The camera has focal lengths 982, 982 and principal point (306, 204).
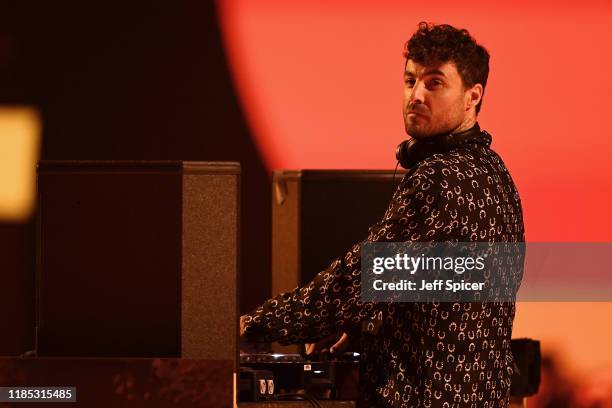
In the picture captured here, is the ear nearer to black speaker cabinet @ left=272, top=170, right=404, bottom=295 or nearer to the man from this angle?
the man

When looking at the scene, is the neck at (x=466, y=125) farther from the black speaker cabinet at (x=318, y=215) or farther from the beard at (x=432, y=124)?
the black speaker cabinet at (x=318, y=215)

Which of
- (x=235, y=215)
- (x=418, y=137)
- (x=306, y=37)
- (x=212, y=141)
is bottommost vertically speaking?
(x=235, y=215)

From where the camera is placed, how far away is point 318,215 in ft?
7.60

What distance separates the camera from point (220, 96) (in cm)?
325

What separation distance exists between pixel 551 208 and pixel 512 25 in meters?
0.61

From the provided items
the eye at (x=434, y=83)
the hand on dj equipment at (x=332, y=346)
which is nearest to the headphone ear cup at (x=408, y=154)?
the eye at (x=434, y=83)

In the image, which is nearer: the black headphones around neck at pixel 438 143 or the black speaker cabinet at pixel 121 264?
the black speaker cabinet at pixel 121 264

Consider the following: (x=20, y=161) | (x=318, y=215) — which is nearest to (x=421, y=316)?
(x=318, y=215)

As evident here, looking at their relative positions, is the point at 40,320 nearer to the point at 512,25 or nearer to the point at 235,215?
the point at 235,215

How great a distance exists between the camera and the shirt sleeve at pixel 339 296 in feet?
5.22

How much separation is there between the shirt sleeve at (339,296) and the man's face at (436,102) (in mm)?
144

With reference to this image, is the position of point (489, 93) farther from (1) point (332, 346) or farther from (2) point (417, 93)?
(2) point (417, 93)

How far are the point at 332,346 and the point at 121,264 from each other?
0.80m

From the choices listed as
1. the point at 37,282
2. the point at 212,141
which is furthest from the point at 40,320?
the point at 212,141
